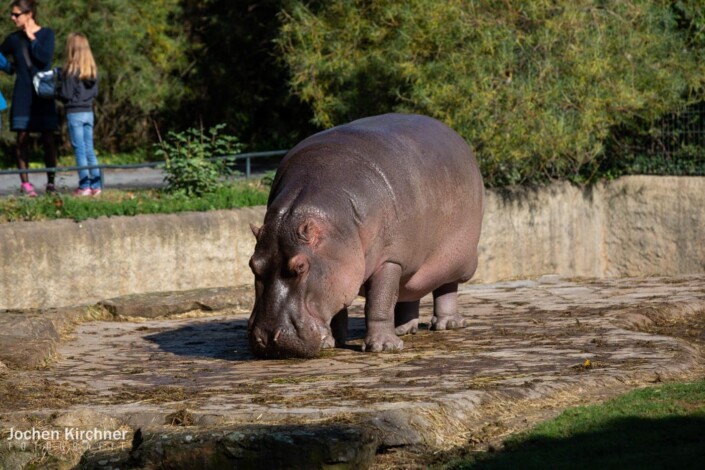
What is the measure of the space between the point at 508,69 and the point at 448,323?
5.41 m

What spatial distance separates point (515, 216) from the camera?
1477 cm

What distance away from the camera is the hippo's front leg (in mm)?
8445

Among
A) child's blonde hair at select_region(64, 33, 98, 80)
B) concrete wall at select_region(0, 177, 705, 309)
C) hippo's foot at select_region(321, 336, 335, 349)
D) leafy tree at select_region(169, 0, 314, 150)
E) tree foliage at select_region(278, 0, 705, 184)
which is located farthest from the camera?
leafy tree at select_region(169, 0, 314, 150)

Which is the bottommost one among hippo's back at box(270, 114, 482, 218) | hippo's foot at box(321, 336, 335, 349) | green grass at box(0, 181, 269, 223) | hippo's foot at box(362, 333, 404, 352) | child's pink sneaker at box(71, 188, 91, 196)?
hippo's foot at box(362, 333, 404, 352)

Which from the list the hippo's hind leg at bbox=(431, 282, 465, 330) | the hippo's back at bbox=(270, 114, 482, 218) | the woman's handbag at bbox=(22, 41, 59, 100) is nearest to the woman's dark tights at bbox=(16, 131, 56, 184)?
the woman's handbag at bbox=(22, 41, 59, 100)

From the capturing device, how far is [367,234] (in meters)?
8.21

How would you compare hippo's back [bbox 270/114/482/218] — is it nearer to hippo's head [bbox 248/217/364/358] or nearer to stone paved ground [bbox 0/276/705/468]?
hippo's head [bbox 248/217/364/358]

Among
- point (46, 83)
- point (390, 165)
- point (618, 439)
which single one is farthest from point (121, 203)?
point (618, 439)

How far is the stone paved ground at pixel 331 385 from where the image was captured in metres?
6.07

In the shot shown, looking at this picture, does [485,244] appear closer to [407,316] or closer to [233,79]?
[407,316]

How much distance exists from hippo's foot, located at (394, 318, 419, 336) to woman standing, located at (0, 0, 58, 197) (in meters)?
5.16

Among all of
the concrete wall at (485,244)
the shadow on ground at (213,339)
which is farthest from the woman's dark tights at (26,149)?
the shadow on ground at (213,339)

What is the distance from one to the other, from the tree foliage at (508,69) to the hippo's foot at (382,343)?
5740mm

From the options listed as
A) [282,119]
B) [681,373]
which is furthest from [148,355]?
[282,119]
